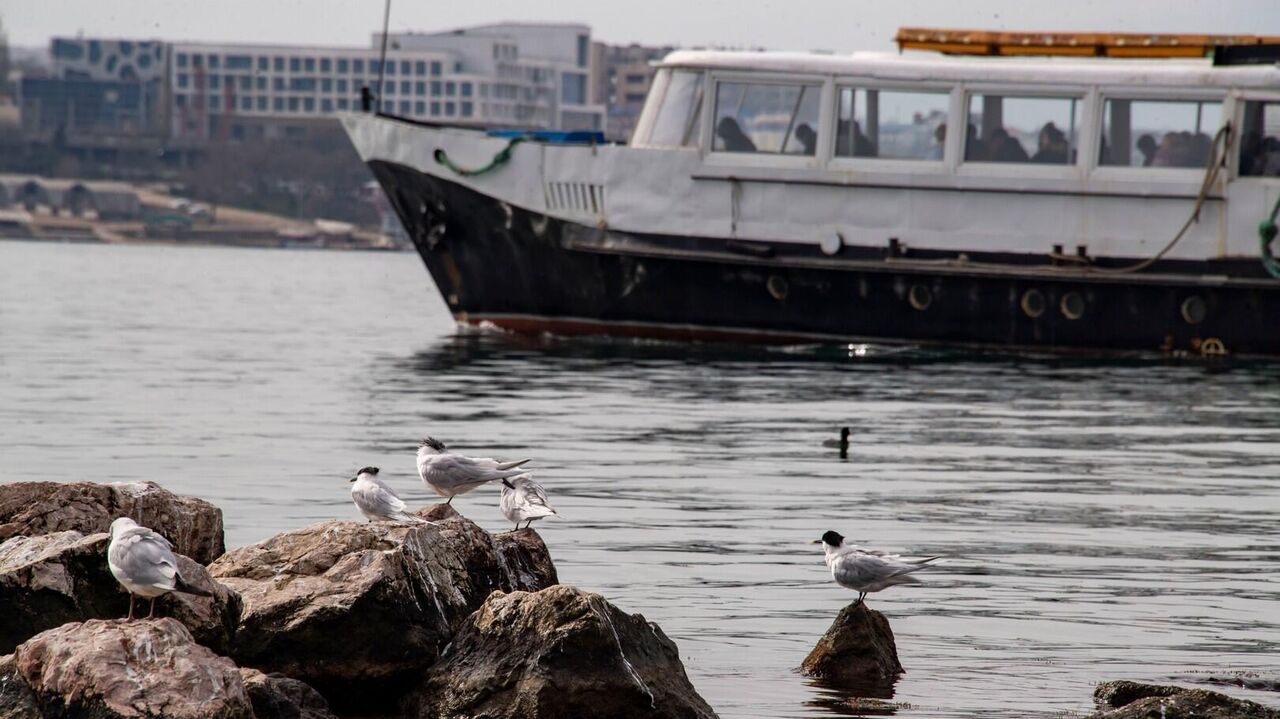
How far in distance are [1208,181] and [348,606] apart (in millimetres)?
19722

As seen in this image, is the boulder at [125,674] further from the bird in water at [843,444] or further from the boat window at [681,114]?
the boat window at [681,114]

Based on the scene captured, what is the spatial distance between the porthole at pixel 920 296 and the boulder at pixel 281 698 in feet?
65.3

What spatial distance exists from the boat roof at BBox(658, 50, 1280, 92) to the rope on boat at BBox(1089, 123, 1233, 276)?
670 mm

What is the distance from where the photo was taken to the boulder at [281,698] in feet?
24.4

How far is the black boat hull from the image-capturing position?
1032 inches

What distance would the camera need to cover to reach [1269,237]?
83.6 ft

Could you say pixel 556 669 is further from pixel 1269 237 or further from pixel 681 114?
pixel 681 114

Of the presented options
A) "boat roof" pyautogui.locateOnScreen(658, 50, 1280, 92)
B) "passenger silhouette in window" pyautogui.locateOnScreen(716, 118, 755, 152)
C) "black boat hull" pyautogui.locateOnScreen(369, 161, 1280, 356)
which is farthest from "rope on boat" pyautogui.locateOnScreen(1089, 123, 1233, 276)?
"passenger silhouette in window" pyautogui.locateOnScreen(716, 118, 755, 152)

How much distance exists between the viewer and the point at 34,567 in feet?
26.0

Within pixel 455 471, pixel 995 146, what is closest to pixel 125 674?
pixel 455 471

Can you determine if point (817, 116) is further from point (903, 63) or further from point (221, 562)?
point (221, 562)

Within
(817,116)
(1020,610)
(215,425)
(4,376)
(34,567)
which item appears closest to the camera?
(34,567)

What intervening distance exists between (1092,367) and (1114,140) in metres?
2.93

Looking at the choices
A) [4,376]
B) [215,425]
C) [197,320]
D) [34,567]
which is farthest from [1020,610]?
[197,320]
